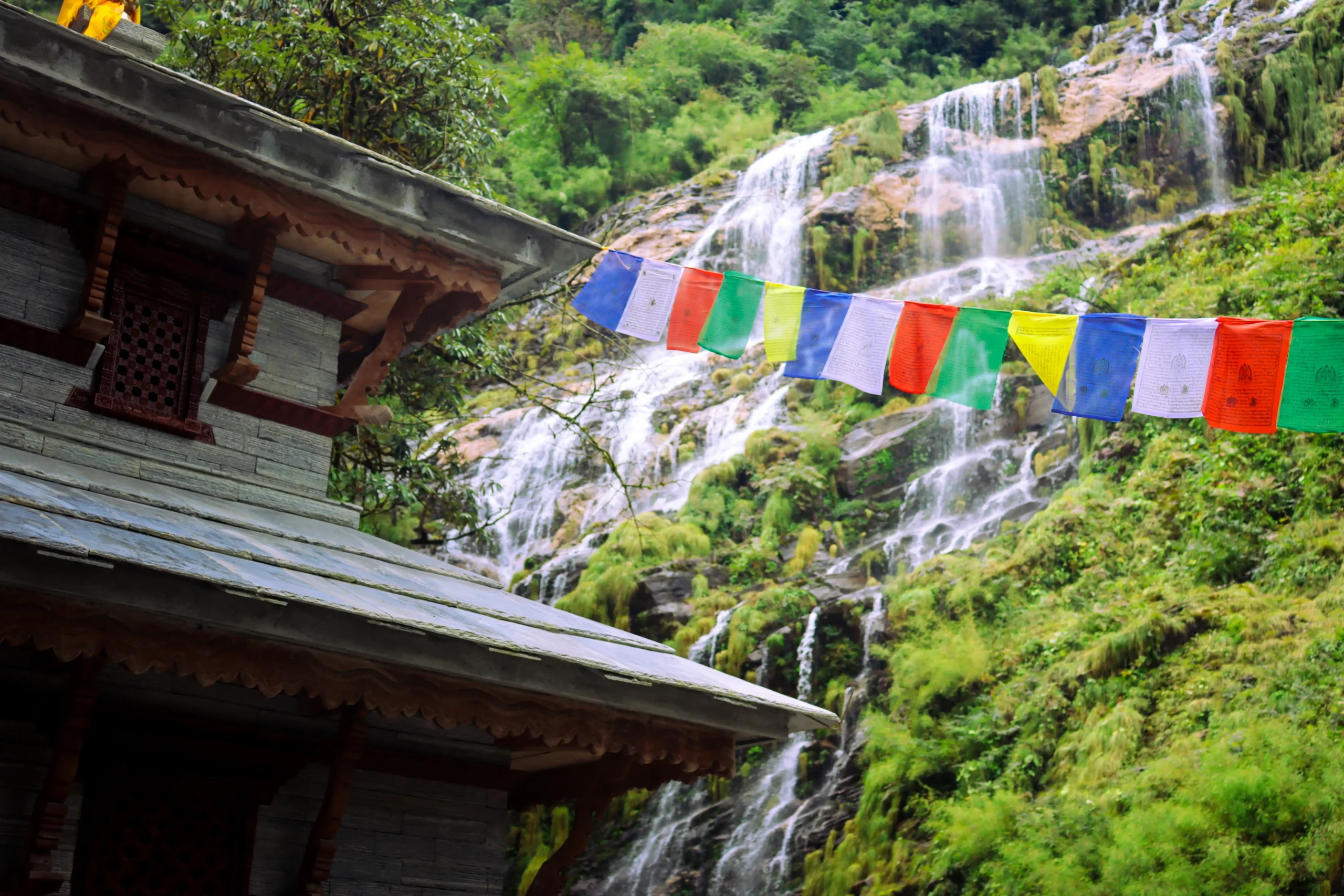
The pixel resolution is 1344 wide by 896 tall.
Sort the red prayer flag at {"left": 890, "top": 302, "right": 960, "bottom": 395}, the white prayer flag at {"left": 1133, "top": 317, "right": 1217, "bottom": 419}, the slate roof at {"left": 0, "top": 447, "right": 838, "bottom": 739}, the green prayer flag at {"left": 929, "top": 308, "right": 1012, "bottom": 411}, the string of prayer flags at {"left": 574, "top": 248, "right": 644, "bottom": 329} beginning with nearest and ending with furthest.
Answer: the slate roof at {"left": 0, "top": 447, "right": 838, "bottom": 739}, the white prayer flag at {"left": 1133, "top": 317, "right": 1217, "bottom": 419}, the green prayer flag at {"left": 929, "top": 308, "right": 1012, "bottom": 411}, the red prayer flag at {"left": 890, "top": 302, "right": 960, "bottom": 395}, the string of prayer flags at {"left": 574, "top": 248, "right": 644, "bottom": 329}

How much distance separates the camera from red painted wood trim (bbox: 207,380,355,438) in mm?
7672

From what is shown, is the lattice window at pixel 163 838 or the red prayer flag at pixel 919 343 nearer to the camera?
the lattice window at pixel 163 838

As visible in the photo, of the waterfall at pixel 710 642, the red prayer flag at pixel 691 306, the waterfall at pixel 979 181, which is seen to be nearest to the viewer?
the red prayer flag at pixel 691 306

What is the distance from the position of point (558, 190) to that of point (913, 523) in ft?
52.9

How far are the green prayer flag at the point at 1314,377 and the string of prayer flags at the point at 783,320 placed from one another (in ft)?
11.6

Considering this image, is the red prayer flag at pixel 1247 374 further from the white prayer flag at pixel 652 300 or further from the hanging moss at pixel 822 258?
the hanging moss at pixel 822 258

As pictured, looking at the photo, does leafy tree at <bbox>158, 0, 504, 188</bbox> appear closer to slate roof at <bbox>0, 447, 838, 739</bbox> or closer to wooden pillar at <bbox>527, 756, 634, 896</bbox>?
slate roof at <bbox>0, 447, 838, 739</bbox>

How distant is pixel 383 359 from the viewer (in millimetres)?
8133

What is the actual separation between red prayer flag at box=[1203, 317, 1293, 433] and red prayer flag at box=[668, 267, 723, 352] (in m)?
3.74

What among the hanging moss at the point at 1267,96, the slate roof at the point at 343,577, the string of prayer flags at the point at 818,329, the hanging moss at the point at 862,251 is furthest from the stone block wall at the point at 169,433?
the hanging moss at the point at 1267,96

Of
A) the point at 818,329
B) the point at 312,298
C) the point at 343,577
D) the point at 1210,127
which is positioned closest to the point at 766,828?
the point at 818,329

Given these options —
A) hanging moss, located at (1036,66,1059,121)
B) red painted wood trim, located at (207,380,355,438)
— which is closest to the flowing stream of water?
hanging moss, located at (1036,66,1059,121)

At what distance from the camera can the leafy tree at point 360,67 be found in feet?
44.1

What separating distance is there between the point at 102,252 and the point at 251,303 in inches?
34.3
